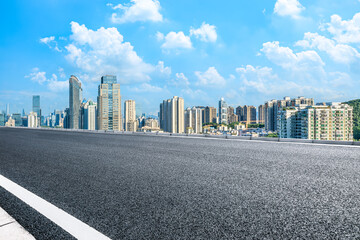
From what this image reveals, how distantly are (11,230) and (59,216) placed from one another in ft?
1.55

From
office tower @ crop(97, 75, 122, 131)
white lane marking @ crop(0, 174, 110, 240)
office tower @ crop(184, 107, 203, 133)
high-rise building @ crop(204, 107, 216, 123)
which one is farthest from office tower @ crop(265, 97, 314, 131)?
white lane marking @ crop(0, 174, 110, 240)

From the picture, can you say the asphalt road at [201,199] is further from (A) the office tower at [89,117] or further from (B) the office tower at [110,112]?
(A) the office tower at [89,117]

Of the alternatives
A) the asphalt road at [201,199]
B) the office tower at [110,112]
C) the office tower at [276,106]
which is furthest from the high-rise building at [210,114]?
the asphalt road at [201,199]

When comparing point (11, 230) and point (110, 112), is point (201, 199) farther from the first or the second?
point (110, 112)

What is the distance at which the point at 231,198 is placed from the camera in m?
3.19

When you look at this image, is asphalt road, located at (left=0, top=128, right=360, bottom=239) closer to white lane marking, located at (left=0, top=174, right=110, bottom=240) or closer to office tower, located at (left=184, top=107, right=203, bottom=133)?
white lane marking, located at (left=0, top=174, right=110, bottom=240)


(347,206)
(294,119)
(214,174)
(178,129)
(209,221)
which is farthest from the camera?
(178,129)

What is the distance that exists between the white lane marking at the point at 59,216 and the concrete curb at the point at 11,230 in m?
0.30

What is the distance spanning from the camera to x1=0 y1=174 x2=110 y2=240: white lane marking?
2277mm

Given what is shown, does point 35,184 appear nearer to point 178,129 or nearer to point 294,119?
point 294,119

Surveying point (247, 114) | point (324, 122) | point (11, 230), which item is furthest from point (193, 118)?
point (11, 230)

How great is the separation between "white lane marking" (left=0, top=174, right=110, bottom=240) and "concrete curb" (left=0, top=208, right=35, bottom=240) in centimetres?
30

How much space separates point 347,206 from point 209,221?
5.96 feet

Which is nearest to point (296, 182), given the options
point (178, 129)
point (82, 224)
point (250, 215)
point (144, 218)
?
point (250, 215)
